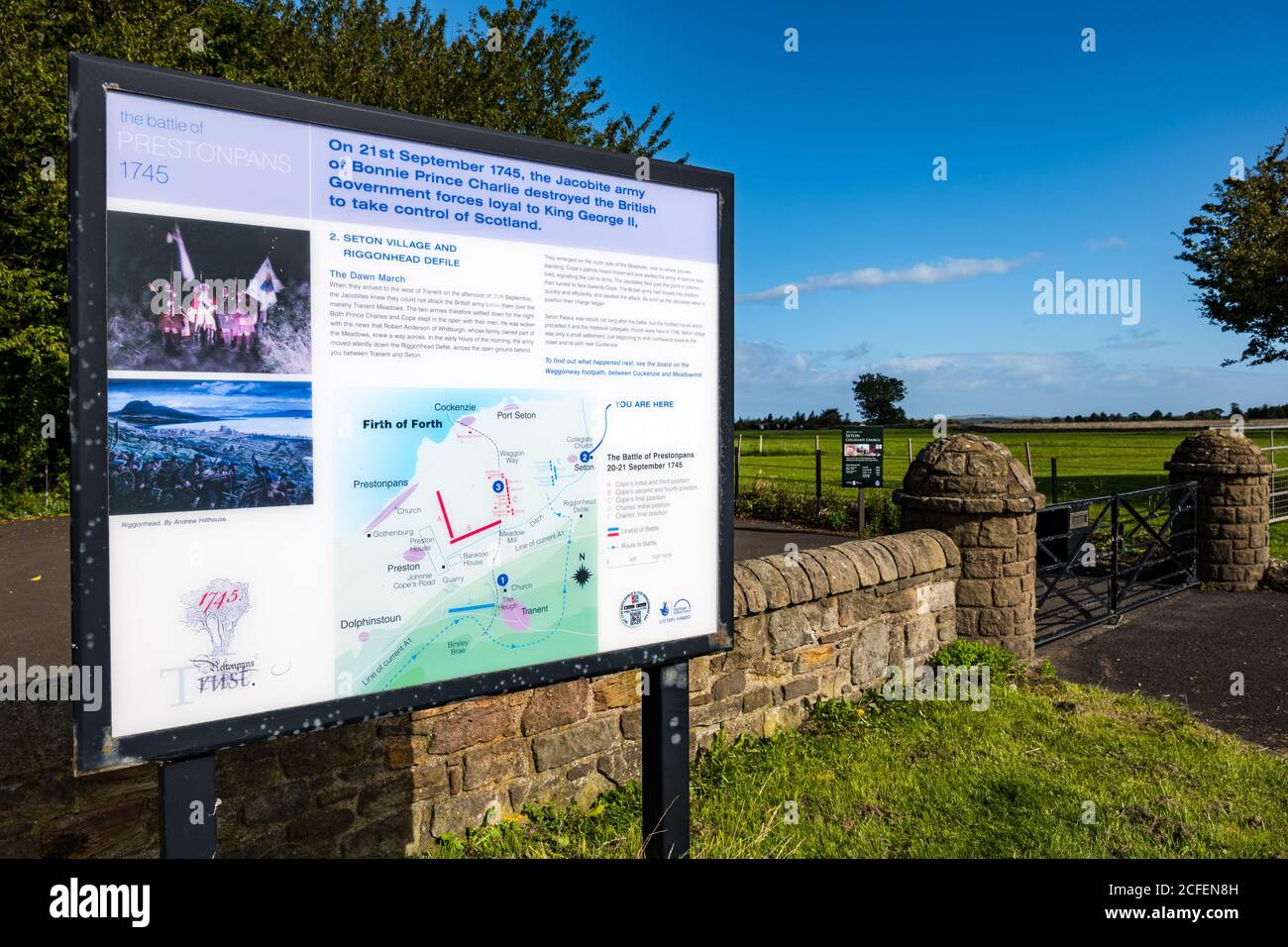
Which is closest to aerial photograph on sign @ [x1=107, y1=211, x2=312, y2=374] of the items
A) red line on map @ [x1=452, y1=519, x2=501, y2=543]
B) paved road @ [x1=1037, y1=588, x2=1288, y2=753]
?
red line on map @ [x1=452, y1=519, x2=501, y2=543]

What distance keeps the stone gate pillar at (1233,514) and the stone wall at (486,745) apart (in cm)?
602

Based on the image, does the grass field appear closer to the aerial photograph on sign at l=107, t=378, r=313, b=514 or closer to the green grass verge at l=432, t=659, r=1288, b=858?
the green grass verge at l=432, t=659, r=1288, b=858

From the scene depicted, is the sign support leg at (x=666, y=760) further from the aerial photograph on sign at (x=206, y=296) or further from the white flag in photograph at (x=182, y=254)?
the white flag in photograph at (x=182, y=254)

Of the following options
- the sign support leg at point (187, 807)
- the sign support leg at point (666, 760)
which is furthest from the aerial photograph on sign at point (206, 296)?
the sign support leg at point (666, 760)

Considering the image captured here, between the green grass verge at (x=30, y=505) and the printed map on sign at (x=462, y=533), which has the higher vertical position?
the printed map on sign at (x=462, y=533)

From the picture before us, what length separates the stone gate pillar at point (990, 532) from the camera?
6105 millimetres

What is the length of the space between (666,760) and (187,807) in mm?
1458

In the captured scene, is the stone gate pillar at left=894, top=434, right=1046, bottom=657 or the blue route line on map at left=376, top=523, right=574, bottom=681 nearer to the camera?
the blue route line on map at left=376, top=523, right=574, bottom=681

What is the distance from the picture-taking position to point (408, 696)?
2.25 m

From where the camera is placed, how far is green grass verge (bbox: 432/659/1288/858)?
11.9 feet

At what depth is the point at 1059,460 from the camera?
122ft

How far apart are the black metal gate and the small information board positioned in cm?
290

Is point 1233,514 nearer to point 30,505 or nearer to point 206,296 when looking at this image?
point 206,296

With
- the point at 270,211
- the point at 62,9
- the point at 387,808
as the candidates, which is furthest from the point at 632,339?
the point at 62,9
